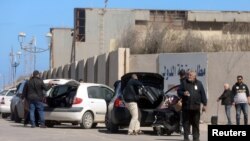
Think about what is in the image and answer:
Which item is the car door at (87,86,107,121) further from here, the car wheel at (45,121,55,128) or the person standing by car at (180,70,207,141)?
the person standing by car at (180,70,207,141)

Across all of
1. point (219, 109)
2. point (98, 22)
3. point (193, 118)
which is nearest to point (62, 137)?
point (193, 118)

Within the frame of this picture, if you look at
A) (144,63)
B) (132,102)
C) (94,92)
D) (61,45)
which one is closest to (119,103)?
(132,102)

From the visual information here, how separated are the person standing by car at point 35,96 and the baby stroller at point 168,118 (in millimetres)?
4717

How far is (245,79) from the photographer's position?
25266mm

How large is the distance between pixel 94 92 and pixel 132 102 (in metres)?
3.79

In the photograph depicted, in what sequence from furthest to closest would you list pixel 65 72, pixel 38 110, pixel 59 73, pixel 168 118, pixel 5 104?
pixel 59 73 → pixel 65 72 → pixel 5 104 → pixel 38 110 → pixel 168 118

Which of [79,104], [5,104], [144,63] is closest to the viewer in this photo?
[79,104]

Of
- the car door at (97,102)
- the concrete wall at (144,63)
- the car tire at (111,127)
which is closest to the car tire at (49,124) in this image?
the car door at (97,102)

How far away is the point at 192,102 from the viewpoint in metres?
15.2

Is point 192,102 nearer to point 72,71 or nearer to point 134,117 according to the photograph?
point 134,117

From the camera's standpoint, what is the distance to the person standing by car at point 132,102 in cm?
1817

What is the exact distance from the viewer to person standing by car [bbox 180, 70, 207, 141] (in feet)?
50.0

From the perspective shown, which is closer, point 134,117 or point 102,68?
point 134,117

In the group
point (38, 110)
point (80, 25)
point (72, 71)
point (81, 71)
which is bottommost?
point (38, 110)
